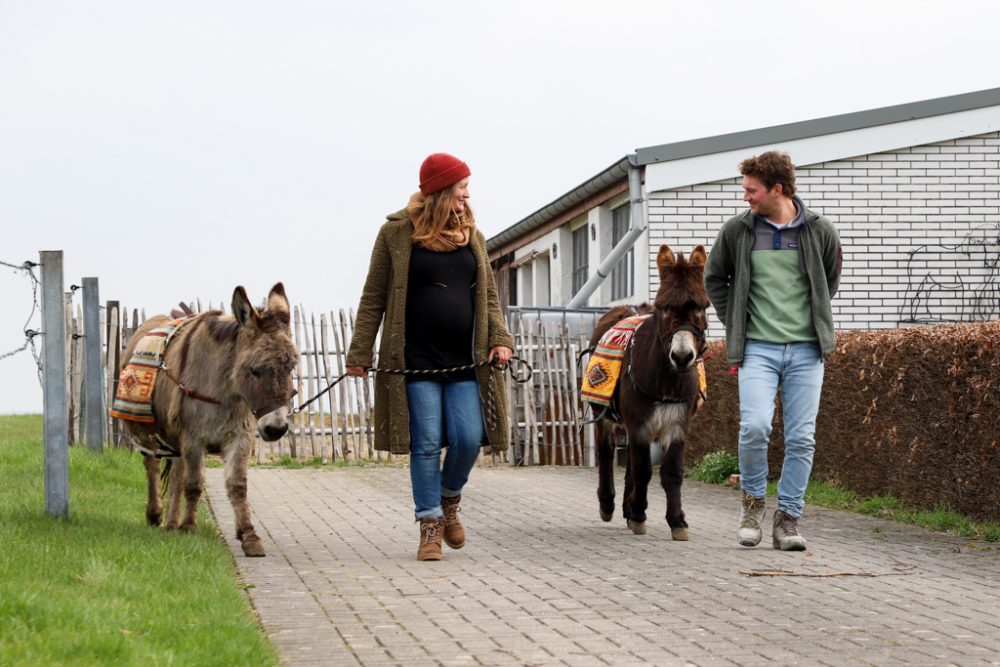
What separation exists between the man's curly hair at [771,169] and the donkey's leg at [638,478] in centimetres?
203

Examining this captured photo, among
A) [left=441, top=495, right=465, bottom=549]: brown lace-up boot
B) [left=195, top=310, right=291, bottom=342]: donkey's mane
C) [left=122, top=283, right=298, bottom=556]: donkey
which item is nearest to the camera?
[left=122, top=283, right=298, bottom=556]: donkey

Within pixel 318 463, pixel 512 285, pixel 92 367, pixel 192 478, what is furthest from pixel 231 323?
pixel 512 285

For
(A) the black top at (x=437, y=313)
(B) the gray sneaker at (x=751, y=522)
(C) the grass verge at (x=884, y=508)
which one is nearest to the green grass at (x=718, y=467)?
(C) the grass verge at (x=884, y=508)

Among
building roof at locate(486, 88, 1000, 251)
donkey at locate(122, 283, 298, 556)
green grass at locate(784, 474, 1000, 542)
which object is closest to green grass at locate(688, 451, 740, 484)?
green grass at locate(784, 474, 1000, 542)

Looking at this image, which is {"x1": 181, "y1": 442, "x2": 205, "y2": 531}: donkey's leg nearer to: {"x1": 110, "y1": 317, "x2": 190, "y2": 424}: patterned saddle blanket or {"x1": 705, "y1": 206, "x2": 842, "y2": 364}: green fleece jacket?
{"x1": 110, "y1": 317, "x2": 190, "y2": 424}: patterned saddle blanket

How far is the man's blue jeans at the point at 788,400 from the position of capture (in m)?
8.56

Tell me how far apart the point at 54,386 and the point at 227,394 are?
1352 mm

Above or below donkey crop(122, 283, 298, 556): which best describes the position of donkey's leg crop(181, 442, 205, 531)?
below

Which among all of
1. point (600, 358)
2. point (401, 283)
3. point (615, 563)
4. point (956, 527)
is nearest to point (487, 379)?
point (401, 283)

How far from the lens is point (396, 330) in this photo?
8172mm

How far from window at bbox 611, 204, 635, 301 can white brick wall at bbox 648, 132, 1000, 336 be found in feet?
8.19

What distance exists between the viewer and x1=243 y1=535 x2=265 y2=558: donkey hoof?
8266 mm

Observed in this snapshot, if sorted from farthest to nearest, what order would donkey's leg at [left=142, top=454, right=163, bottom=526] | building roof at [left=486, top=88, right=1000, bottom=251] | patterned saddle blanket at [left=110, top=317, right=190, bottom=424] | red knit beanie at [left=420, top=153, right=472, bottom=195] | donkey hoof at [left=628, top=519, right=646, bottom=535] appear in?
building roof at [left=486, top=88, right=1000, bottom=251] < donkey hoof at [left=628, top=519, right=646, bottom=535] < donkey's leg at [left=142, top=454, right=163, bottom=526] < patterned saddle blanket at [left=110, top=317, right=190, bottom=424] < red knit beanie at [left=420, top=153, right=472, bottom=195]

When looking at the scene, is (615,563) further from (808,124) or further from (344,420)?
(808,124)
